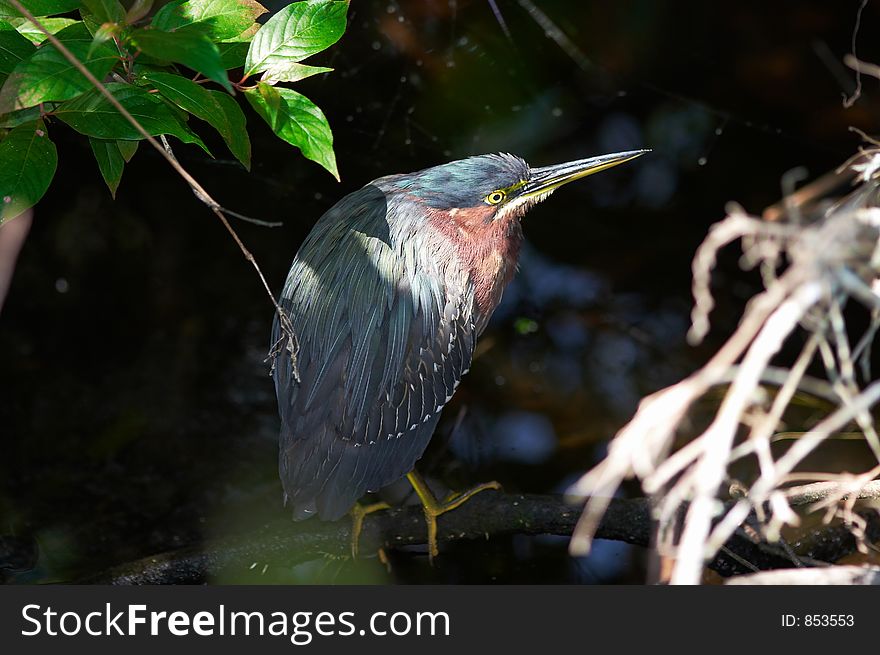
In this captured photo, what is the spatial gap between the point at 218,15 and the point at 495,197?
86cm

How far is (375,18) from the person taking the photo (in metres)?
3.11

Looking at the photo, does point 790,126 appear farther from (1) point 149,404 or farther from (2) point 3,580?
(2) point 3,580

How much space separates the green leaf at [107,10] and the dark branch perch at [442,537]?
113 cm

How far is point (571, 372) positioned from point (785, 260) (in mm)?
911

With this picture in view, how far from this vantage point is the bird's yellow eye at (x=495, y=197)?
81.6 inches

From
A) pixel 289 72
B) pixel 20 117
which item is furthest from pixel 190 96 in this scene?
pixel 20 117

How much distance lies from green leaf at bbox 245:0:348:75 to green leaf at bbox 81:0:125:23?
0.20m

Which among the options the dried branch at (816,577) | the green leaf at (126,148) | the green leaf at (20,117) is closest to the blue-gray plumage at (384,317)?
the green leaf at (126,148)

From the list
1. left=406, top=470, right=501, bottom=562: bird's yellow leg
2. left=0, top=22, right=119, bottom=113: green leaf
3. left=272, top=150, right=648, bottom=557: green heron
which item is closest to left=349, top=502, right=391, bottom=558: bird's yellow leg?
left=272, top=150, right=648, bottom=557: green heron

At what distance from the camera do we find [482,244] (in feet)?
6.93

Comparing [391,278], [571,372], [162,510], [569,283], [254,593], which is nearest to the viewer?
[254,593]

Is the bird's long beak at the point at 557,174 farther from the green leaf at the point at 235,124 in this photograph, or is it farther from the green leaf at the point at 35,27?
the green leaf at the point at 35,27

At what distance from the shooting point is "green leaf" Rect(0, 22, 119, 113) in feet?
3.94

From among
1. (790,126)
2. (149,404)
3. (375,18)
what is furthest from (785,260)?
(149,404)
